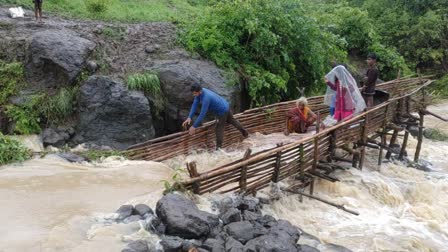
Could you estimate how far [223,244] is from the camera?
15.0 ft

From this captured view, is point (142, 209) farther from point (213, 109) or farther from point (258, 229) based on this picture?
point (213, 109)

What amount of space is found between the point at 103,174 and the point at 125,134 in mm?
2196

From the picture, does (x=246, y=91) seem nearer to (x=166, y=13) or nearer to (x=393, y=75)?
(x=166, y=13)

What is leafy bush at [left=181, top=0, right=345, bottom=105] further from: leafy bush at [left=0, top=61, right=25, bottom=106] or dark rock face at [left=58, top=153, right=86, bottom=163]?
dark rock face at [left=58, top=153, right=86, bottom=163]

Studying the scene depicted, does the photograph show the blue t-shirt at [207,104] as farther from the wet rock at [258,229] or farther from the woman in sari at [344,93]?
the wet rock at [258,229]

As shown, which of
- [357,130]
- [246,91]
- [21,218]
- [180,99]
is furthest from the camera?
[246,91]

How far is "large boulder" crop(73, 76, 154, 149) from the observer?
8461 mm

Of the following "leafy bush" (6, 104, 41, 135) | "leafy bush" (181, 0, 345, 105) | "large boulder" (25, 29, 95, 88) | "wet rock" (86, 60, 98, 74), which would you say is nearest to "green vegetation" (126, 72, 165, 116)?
"wet rock" (86, 60, 98, 74)

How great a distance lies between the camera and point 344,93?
8.13 meters

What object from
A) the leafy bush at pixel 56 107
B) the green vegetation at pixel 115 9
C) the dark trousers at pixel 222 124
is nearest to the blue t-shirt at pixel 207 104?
the dark trousers at pixel 222 124

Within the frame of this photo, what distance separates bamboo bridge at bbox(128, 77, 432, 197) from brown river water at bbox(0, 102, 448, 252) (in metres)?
0.23

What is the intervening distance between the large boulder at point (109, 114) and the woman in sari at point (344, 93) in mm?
3249

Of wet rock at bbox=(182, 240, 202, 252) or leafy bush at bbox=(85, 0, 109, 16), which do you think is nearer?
wet rock at bbox=(182, 240, 202, 252)

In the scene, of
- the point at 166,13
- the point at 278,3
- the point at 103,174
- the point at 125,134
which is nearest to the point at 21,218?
the point at 103,174
